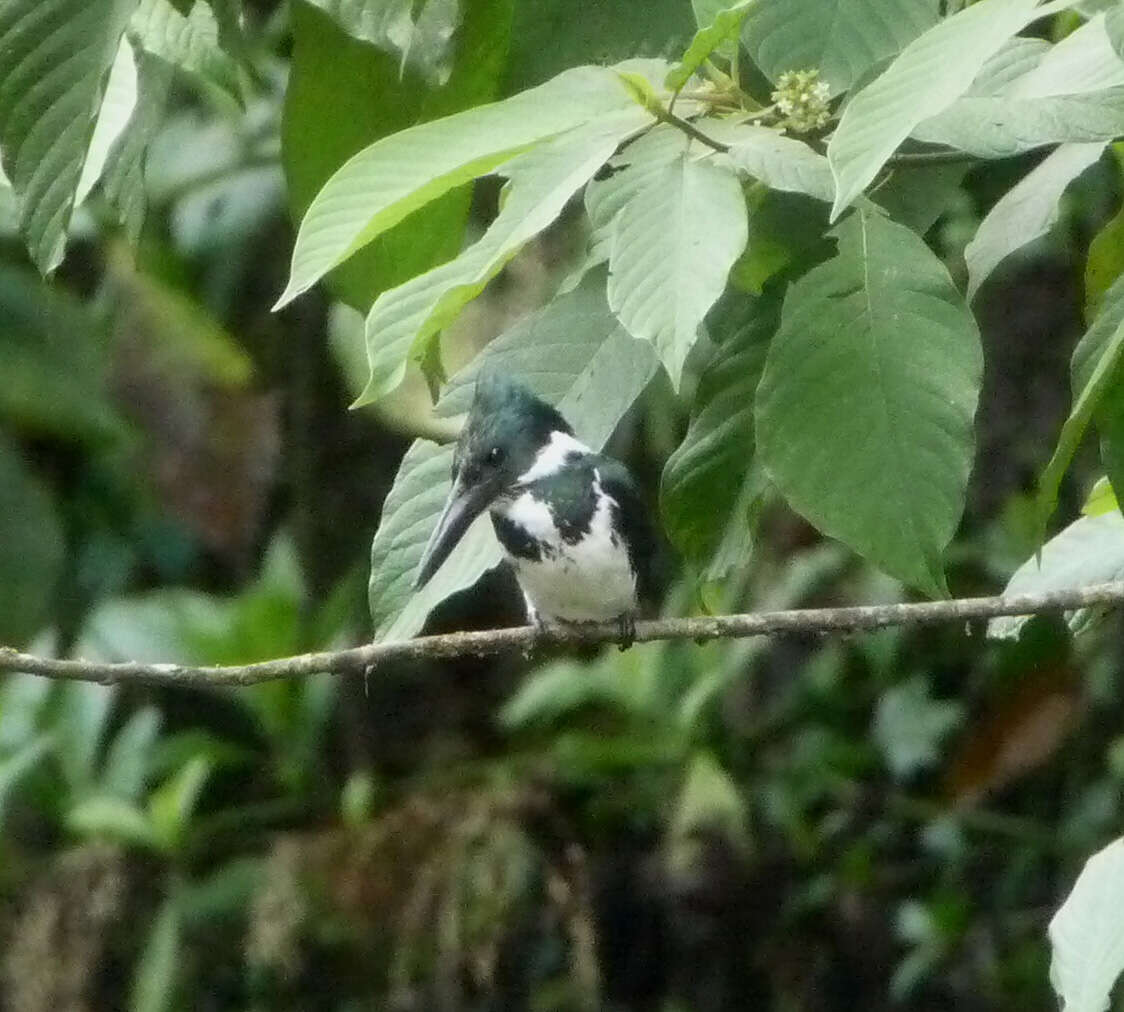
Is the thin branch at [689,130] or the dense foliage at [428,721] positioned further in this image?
the dense foliage at [428,721]

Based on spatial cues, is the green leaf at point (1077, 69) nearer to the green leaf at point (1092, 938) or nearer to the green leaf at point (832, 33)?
the green leaf at point (832, 33)

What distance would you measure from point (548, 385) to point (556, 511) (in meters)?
0.74

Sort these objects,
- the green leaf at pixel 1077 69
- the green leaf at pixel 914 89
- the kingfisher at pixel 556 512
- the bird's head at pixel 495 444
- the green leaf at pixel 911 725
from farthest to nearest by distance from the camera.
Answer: the green leaf at pixel 911 725 < the kingfisher at pixel 556 512 < the bird's head at pixel 495 444 < the green leaf at pixel 1077 69 < the green leaf at pixel 914 89

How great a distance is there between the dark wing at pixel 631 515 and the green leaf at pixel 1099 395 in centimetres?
100

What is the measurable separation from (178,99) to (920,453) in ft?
13.1

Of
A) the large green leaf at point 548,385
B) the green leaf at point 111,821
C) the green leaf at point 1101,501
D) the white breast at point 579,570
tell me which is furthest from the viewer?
the green leaf at point 111,821

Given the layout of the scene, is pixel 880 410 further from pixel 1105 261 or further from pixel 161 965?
pixel 161 965

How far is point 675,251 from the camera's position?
1.06 metres

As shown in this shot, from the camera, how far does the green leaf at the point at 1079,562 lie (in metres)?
1.61

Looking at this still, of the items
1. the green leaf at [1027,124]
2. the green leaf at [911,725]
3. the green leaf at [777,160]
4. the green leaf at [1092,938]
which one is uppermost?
the green leaf at [777,160]

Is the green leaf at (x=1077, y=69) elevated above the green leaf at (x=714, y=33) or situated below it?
below

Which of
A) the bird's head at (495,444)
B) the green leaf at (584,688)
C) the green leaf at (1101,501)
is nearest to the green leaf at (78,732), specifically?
the green leaf at (584,688)

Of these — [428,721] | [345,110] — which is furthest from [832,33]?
[428,721]

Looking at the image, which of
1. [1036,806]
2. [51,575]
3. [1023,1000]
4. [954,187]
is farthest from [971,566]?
[954,187]
